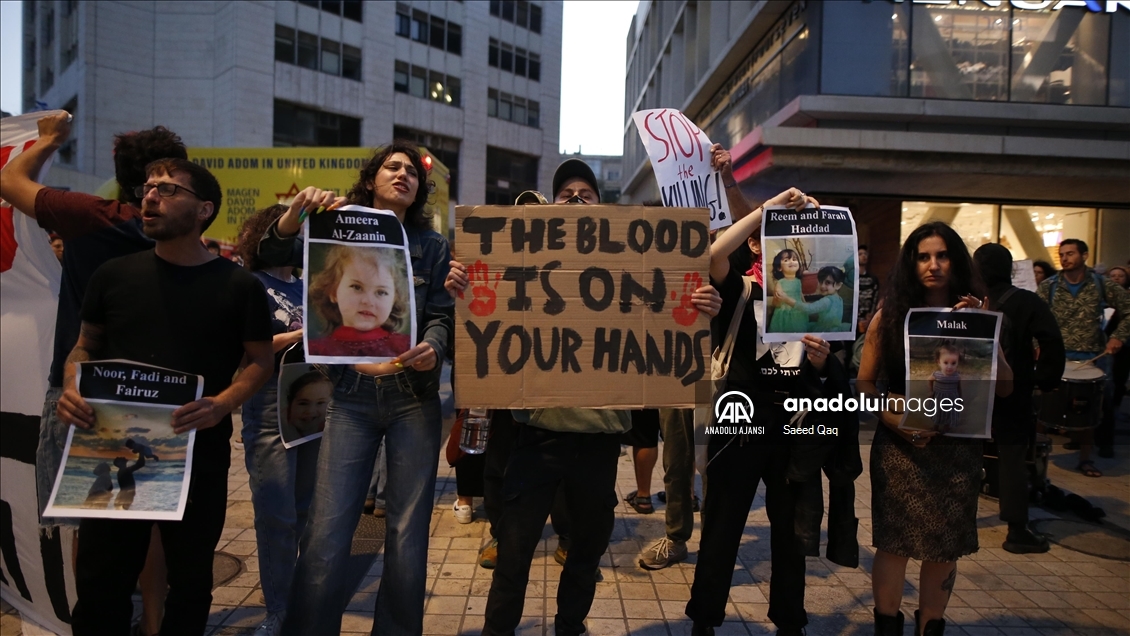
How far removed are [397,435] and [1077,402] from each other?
6.25 meters

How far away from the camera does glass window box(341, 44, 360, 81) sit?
3322 cm

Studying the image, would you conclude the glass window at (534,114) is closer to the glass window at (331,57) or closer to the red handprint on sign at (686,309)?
the glass window at (331,57)

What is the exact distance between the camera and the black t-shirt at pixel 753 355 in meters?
3.11

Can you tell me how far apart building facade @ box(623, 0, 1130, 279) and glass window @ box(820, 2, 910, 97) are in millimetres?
18

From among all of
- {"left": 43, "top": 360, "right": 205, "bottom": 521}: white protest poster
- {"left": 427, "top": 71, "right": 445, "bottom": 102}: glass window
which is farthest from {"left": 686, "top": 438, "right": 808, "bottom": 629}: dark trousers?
{"left": 427, "top": 71, "right": 445, "bottom": 102}: glass window

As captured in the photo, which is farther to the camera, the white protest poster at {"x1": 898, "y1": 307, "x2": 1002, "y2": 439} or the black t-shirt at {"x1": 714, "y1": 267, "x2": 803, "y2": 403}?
the black t-shirt at {"x1": 714, "y1": 267, "x2": 803, "y2": 403}

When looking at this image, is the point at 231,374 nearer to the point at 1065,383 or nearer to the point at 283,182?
the point at 1065,383

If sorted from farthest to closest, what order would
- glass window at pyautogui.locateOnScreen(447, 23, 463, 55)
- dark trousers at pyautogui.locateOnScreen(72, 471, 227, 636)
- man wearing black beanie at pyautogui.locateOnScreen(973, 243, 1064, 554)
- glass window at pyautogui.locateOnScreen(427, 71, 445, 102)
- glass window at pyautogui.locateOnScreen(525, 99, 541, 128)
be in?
glass window at pyautogui.locateOnScreen(525, 99, 541, 128) → glass window at pyautogui.locateOnScreen(447, 23, 463, 55) → glass window at pyautogui.locateOnScreen(427, 71, 445, 102) → man wearing black beanie at pyautogui.locateOnScreen(973, 243, 1064, 554) → dark trousers at pyautogui.locateOnScreen(72, 471, 227, 636)

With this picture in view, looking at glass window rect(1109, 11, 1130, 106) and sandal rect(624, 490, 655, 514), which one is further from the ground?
glass window rect(1109, 11, 1130, 106)

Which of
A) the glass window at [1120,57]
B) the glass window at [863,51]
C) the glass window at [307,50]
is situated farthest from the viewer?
the glass window at [307,50]

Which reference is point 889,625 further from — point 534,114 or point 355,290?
point 534,114

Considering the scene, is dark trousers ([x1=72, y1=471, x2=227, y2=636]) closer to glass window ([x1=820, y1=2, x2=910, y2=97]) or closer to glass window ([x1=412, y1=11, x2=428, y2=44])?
glass window ([x1=820, y1=2, x2=910, y2=97])

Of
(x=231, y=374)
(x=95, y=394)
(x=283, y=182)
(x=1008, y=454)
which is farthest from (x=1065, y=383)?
(x=283, y=182)

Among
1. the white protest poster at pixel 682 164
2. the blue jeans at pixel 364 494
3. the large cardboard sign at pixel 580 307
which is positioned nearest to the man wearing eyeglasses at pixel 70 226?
the blue jeans at pixel 364 494
